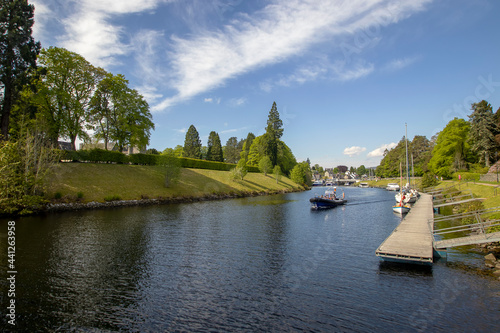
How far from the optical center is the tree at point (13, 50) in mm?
38625

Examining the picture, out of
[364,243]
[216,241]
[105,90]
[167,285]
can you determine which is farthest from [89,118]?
[364,243]

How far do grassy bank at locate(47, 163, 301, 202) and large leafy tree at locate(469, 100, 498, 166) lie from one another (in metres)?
54.2

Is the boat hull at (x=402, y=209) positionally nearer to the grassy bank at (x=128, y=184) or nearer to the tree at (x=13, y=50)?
the grassy bank at (x=128, y=184)

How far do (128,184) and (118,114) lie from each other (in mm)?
19842

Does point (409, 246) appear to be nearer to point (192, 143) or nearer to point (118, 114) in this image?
point (118, 114)

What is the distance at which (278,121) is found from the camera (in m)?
120

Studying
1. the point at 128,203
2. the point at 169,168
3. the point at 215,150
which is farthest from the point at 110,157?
the point at 215,150

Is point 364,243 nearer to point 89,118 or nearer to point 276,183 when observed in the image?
point 89,118

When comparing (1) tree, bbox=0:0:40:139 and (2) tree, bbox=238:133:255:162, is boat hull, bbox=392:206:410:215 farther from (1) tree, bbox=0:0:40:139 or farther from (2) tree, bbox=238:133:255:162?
(2) tree, bbox=238:133:255:162

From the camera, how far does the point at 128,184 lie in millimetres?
49625

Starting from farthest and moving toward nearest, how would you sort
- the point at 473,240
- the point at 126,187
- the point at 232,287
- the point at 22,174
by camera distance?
the point at 126,187 < the point at 22,174 < the point at 473,240 < the point at 232,287

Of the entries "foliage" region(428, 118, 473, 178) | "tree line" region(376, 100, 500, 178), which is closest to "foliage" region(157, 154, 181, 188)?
"tree line" region(376, 100, 500, 178)

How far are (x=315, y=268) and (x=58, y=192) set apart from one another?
129 feet

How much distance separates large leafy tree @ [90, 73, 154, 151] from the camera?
5753 cm
